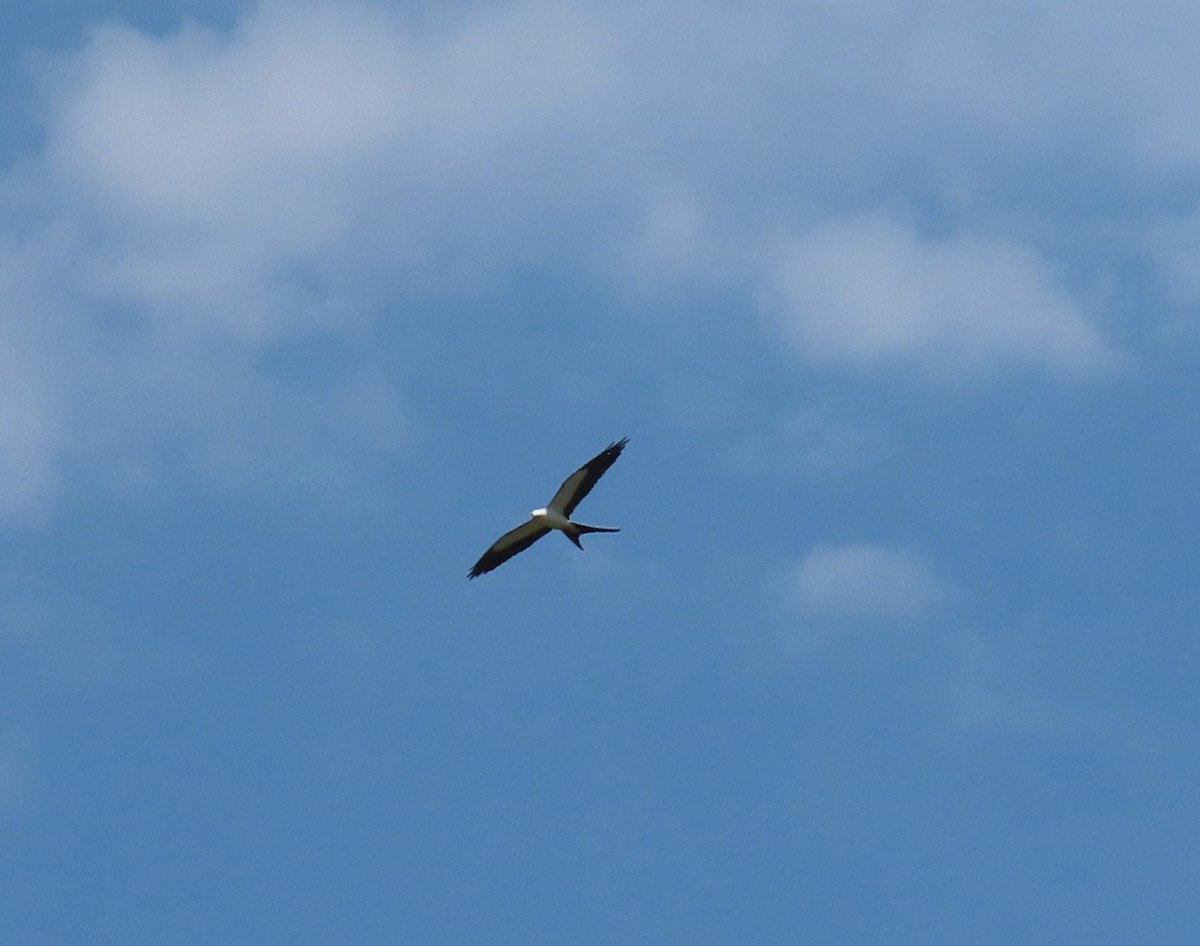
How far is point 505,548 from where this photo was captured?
50438 millimetres

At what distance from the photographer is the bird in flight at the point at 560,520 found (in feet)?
156

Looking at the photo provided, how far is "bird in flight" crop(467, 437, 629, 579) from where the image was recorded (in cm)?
4747

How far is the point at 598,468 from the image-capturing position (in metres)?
47.5

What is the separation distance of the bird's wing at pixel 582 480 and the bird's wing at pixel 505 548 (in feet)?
5.10

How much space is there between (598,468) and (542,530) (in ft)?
9.86

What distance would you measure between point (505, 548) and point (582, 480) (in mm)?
3701

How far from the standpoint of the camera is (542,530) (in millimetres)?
49656

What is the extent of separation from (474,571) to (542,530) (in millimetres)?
2184

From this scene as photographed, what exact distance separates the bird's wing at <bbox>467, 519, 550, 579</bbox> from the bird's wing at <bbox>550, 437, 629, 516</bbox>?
5.10 feet

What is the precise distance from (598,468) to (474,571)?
5.03 meters

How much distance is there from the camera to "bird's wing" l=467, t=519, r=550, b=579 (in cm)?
4994

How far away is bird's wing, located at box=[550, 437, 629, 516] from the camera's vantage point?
156 ft

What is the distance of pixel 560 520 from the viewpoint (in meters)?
48.7

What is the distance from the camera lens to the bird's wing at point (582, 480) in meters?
47.4
